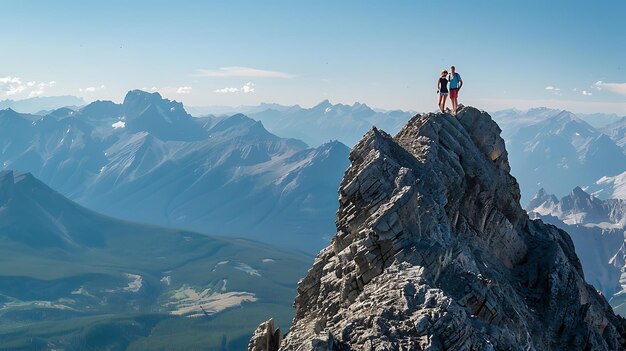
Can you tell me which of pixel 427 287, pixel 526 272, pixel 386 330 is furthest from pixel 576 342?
pixel 386 330

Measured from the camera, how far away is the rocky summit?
30.3 m

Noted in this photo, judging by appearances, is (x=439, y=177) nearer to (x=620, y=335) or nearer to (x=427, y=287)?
(x=427, y=287)

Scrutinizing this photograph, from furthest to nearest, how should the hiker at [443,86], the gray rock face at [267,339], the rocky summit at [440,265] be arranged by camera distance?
the hiker at [443,86]
the gray rock face at [267,339]
the rocky summit at [440,265]

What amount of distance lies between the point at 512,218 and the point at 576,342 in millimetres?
15673

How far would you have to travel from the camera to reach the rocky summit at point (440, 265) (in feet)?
99.3

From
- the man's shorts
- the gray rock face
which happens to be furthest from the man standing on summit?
the gray rock face

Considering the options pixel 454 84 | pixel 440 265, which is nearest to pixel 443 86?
pixel 454 84

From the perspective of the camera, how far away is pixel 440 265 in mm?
36031

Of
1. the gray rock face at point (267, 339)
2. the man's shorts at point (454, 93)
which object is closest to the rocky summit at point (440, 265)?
the gray rock face at point (267, 339)

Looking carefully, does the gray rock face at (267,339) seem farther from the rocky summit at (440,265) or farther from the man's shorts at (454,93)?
the man's shorts at (454,93)

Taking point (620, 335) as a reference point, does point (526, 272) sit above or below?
above

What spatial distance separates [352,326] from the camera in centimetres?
3033

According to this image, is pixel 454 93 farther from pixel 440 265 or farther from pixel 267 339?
pixel 267 339

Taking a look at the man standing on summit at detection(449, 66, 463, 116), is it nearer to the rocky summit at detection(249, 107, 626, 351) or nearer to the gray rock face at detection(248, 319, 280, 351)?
the rocky summit at detection(249, 107, 626, 351)
